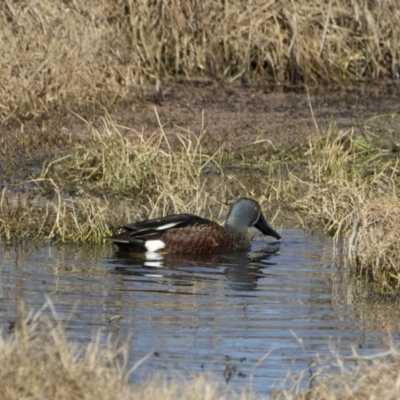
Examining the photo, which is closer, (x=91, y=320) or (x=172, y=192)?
(x=91, y=320)

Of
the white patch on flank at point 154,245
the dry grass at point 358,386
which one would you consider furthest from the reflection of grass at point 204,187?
the dry grass at point 358,386

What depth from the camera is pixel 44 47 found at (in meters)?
12.9

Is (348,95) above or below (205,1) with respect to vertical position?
below

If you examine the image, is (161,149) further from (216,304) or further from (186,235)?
(216,304)

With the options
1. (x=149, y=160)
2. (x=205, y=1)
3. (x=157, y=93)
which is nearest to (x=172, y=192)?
(x=149, y=160)

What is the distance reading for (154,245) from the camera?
9078 mm

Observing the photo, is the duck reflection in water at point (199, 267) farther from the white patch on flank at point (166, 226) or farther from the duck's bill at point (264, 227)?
the white patch on flank at point (166, 226)

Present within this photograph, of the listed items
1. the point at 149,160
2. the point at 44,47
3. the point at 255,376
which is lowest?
the point at 255,376

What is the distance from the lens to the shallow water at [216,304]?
19.7 feet

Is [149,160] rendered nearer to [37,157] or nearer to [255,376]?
[37,157]

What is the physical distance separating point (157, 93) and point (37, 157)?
2.59 meters

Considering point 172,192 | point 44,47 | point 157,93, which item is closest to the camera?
point 172,192

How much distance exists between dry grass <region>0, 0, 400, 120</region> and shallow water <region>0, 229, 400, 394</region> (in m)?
5.08

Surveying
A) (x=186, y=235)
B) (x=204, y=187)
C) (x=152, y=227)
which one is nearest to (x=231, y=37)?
(x=204, y=187)
